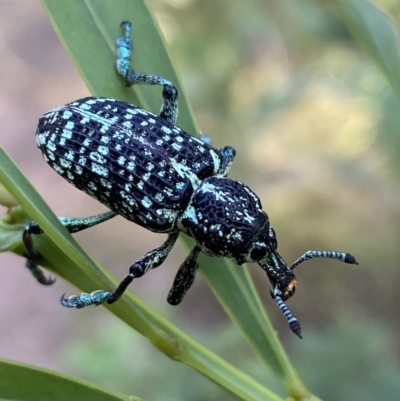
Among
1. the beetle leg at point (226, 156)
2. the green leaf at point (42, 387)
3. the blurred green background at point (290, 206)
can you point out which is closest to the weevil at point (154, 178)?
the beetle leg at point (226, 156)

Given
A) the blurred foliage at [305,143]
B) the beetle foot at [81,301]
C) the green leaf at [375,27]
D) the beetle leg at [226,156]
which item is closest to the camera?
the green leaf at [375,27]

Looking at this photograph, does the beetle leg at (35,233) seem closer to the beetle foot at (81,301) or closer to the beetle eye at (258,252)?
the beetle foot at (81,301)

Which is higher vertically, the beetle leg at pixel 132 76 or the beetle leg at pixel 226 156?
the beetle leg at pixel 132 76

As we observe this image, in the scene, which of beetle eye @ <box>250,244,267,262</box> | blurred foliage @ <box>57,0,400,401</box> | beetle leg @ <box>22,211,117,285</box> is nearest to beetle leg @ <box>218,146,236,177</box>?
beetle eye @ <box>250,244,267,262</box>

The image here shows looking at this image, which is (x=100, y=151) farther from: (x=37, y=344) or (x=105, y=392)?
(x=37, y=344)

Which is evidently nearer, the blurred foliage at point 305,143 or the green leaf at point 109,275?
the green leaf at point 109,275

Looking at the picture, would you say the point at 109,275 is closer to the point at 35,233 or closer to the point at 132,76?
the point at 35,233

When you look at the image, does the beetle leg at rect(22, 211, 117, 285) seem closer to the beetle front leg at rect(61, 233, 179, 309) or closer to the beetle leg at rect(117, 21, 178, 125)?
the beetle front leg at rect(61, 233, 179, 309)

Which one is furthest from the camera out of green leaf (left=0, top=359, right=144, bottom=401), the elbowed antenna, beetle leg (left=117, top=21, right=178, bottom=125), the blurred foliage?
the blurred foliage
